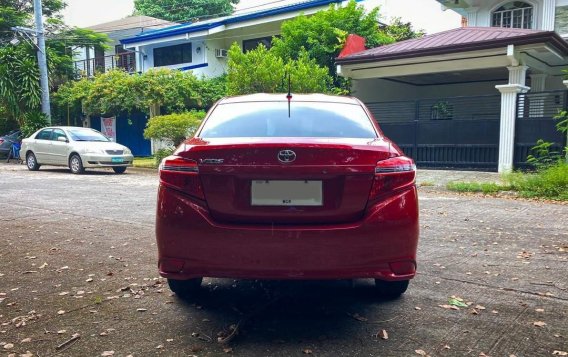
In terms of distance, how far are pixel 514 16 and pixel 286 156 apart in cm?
1823

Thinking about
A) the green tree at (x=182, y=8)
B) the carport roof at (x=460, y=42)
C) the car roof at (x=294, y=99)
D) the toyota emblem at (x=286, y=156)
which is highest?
the green tree at (x=182, y=8)

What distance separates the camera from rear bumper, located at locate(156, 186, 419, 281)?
2.84 meters

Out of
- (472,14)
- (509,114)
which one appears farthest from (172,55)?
(509,114)

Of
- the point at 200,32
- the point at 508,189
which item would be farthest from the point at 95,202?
the point at 200,32

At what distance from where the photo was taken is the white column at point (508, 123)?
1290 centimetres

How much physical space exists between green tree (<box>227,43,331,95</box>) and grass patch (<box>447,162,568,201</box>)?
6142 mm

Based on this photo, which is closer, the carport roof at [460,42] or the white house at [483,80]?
the carport roof at [460,42]

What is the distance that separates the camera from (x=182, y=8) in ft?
137

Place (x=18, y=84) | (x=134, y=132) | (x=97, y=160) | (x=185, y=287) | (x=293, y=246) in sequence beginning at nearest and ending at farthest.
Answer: (x=293, y=246) < (x=185, y=287) < (x=97, y=160) < (x=18, y=84) < (x=134, y=132)

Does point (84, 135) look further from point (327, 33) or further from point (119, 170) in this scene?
point (327, 33)

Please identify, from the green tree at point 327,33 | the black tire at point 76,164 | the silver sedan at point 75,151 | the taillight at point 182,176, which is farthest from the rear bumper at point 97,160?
the taillight at point 182,176

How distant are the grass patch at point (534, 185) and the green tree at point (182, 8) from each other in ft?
109

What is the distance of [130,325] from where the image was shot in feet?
10.4

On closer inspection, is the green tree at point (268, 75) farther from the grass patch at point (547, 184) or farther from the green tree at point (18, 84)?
the green tree at point (18, 84)
